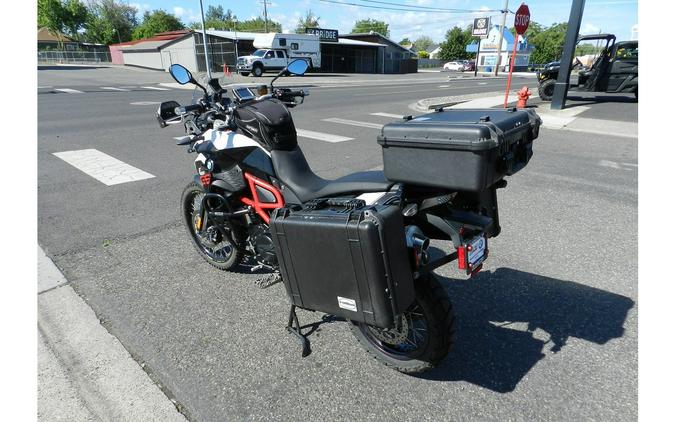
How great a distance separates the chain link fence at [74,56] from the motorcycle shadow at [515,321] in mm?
67164

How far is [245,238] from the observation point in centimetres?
323

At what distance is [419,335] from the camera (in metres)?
2.22

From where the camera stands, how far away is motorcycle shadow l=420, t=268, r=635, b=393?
A: 234 cm

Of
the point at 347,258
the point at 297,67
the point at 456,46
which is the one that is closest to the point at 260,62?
the point at 297,67

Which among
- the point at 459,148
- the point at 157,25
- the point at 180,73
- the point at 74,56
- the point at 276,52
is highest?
the point at 157,25

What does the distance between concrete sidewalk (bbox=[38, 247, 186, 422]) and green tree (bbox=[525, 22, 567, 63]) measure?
68313 mm

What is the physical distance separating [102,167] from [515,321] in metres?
6.31

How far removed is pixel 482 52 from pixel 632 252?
6599 cm

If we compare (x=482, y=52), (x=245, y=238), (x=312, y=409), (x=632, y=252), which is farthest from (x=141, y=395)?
(x=482, y=52)

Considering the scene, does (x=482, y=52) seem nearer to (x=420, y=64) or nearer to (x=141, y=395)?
(x=420, y=64)

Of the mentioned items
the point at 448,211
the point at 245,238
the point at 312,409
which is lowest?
the point at 312,409

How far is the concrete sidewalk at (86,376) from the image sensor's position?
2066 millimetres

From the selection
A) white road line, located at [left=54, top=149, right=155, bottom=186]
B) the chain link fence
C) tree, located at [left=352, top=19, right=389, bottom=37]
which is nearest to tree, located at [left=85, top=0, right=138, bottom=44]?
the chain link fence

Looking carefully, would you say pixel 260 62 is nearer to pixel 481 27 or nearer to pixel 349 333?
pixel 481 27
